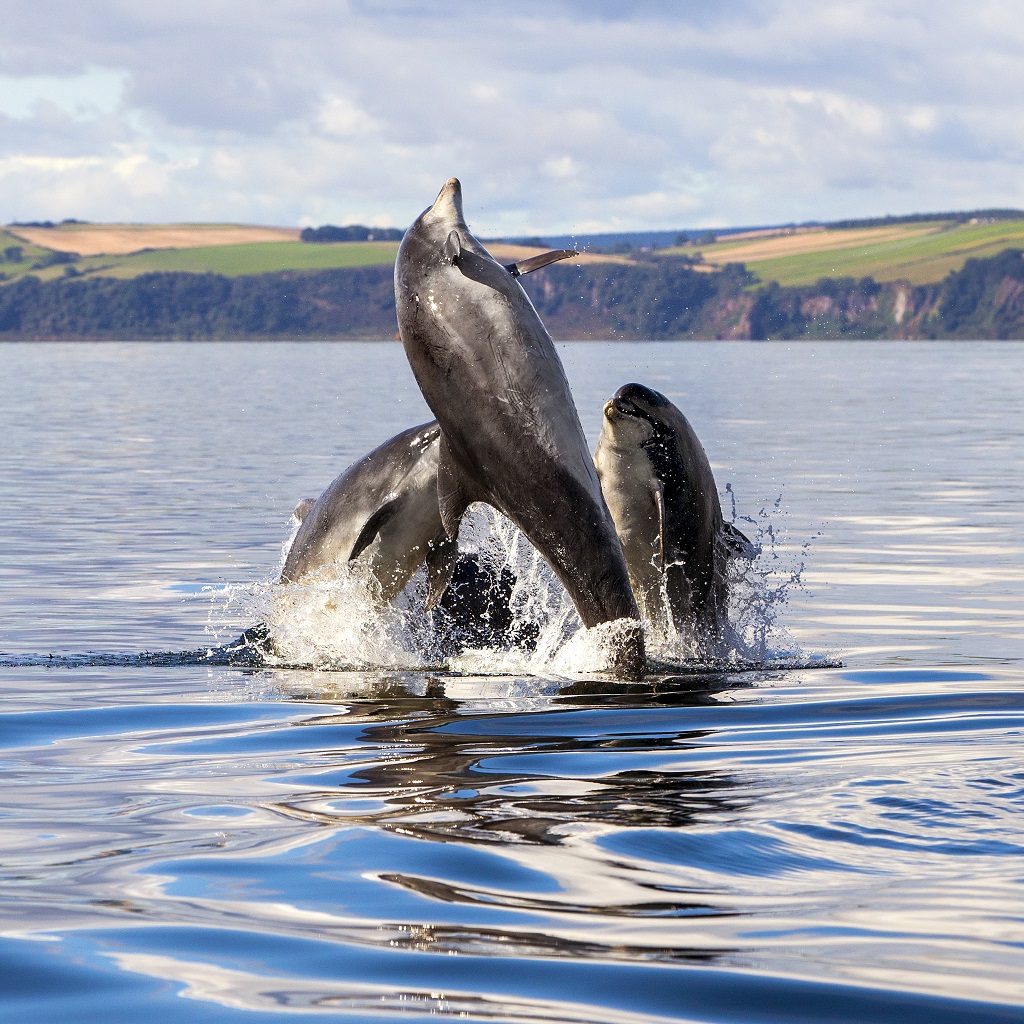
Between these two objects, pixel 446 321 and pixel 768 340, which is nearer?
pixel 446 321

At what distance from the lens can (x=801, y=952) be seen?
18.4 ft

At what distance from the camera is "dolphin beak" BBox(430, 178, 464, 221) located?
10703mm

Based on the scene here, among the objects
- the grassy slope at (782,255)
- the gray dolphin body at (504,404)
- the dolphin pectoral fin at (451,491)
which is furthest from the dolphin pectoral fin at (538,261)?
the grassy slope at (782,255)

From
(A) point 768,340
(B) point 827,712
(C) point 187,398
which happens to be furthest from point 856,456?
(A) point 768,340

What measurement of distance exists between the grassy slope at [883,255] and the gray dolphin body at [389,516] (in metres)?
161

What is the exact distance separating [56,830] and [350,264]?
566 feet

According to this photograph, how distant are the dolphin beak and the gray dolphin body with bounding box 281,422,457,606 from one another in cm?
191

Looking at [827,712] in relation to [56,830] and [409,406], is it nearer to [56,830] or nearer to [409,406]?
[56,830]

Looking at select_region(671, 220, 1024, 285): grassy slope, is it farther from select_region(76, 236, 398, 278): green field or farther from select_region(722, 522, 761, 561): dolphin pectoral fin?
select_region(722, 522, 761, 561): dolphin pectoral fin

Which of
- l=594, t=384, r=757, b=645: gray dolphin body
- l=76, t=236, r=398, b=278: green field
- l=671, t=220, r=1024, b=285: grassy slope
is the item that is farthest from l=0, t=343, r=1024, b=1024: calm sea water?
l=76, t=236, r=398, b=278: green field

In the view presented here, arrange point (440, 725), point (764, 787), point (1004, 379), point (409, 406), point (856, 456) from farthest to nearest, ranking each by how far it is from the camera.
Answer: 1. point (1004, 379)
2. point (409, 406)
3. point (856, 456)
4. point (440, 725)
5. point (764, 787)

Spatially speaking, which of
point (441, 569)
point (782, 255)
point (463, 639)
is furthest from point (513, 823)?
point (782, 255)

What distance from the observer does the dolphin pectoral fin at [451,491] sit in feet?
34.4

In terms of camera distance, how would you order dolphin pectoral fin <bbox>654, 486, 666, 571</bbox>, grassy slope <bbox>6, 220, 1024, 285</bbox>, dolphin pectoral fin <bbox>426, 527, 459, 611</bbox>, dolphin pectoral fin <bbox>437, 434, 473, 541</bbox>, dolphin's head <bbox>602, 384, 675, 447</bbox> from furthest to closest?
grassy slope <bbox>6, 220, 1024, 285</bbox> → dolphin pectoral fin <bbox>654, 486, 666, 571</bbox> → dolphin's head <bbox>602, 384, 675, 447</bbox> → dolphin pectoral fin <bbox>426, 527, 459, 611</bbox> → dolphin pectoral fin <bbox>437, 434, 473, 541</bbox>
